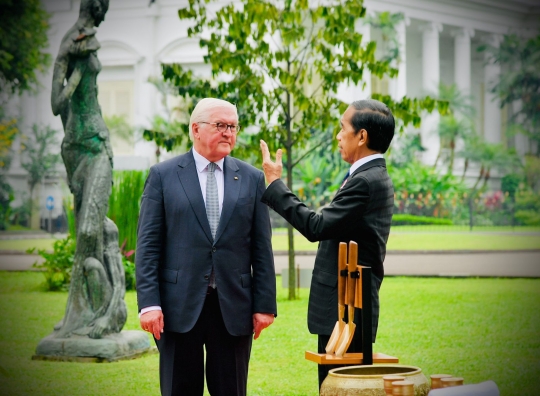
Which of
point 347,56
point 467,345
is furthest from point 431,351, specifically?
point 347,56

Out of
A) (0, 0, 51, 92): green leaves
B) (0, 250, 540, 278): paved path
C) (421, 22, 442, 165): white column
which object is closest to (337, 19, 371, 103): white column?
(421, 22, 442, 165): white column

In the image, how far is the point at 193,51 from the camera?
45031 mm

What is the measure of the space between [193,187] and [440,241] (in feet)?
72.2

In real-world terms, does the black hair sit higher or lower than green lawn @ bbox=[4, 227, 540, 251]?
higher

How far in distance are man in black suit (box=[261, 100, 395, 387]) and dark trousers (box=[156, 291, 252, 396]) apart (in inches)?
19.9

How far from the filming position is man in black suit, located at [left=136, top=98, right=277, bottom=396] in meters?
4.64

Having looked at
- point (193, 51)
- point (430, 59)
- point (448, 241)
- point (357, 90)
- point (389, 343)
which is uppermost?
point (430, 59)

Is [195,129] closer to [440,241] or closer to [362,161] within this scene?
[362,161]

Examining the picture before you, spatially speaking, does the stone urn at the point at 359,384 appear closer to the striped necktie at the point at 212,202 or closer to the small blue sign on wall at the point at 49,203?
the striped necktie at the point at 212,202

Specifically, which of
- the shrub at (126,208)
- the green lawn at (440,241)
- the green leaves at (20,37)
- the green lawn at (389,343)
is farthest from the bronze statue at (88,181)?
the green leaves at (20,37)

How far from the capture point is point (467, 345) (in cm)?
1022

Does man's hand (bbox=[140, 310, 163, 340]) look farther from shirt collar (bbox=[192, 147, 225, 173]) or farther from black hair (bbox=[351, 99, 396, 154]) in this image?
black hair (bbox=[351, 99, 396, 154])

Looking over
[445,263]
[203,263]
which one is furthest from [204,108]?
[445,263]

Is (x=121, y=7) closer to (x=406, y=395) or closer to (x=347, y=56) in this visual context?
(x=347, y=56)
